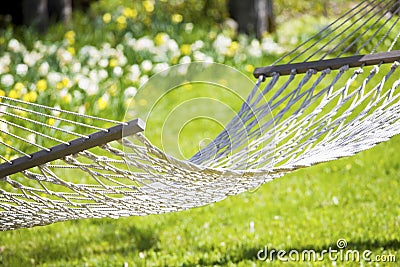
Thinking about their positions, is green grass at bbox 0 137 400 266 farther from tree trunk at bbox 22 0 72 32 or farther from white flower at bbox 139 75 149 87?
tree trunk at bbox 22 0 72 32

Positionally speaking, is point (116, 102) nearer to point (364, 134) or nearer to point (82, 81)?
point (82, 81)

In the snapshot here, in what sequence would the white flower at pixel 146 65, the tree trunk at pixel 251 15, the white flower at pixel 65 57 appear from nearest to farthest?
the white flower at pixel 65 57, the white flower at pixel 146 65, the tree trunk at pixel 251 15

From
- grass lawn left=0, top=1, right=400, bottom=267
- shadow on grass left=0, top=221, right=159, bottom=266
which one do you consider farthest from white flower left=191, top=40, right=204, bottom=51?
shadow on grass left=0, top=221, right=159, bottom=266

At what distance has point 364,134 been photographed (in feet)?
6.99

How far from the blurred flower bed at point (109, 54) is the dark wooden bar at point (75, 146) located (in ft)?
6.83

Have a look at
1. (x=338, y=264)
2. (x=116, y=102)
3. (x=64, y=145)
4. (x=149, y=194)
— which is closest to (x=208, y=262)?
(x=338, y=264)

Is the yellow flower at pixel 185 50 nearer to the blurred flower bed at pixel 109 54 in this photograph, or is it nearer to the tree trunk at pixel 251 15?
the blurred flower bed at pixel 109 54

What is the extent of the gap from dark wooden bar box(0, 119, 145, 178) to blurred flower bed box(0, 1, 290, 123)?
6.83 ft

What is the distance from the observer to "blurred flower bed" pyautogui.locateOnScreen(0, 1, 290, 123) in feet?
13.5

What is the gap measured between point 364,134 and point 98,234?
4.16 ft

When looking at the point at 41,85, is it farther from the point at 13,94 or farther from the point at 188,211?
the point at 188,211

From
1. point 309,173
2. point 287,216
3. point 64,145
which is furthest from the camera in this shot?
point 309,173

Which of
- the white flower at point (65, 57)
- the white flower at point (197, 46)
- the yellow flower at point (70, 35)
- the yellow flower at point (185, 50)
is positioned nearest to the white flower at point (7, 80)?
the white flower at point (65, 57)

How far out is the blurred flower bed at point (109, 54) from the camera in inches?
162
